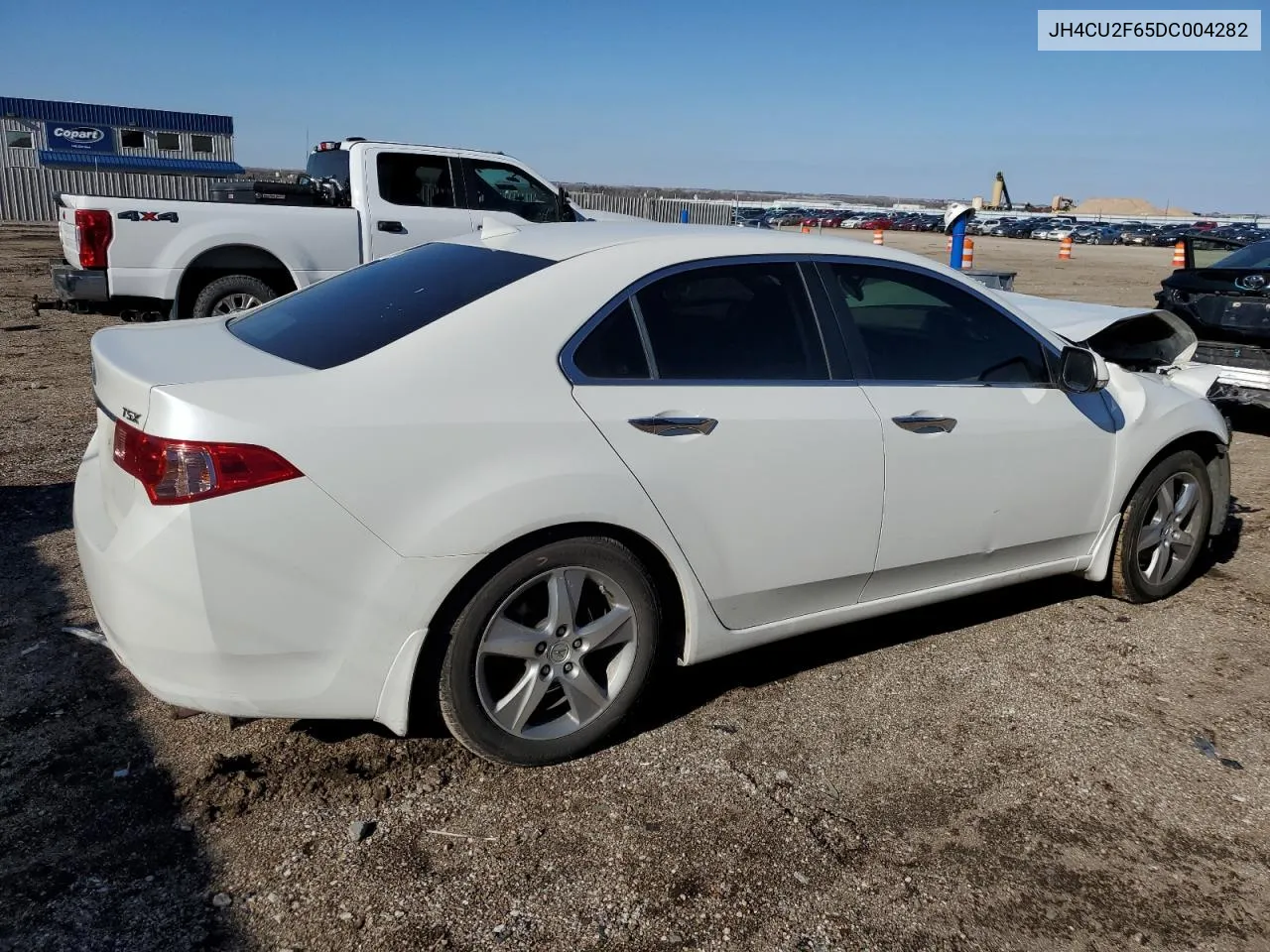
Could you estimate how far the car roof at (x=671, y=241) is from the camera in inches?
134

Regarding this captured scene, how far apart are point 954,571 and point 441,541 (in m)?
2.08

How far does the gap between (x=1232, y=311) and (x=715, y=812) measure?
22.2 ft

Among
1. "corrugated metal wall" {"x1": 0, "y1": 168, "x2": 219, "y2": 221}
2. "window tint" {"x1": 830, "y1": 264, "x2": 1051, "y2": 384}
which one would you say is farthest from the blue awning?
"window tint" {"x1": 830, "y1": 264, "x2": 1051, "y2": 384}

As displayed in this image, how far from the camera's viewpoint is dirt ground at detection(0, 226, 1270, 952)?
100 inches

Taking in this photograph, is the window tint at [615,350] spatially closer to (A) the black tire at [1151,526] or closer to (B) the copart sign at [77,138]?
(A) the black tire at [1151,526]

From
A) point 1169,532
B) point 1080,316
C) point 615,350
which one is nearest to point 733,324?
point 615,350

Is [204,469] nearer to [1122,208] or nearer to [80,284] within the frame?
[80,284]

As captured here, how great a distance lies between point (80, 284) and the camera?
28.1ft

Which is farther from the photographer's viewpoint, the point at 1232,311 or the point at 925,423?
the point at 1232,311

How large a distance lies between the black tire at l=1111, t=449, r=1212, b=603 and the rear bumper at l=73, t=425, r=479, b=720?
121 inches

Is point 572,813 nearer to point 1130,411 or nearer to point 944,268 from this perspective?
point 944,268

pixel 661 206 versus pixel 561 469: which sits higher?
pixel 661 206

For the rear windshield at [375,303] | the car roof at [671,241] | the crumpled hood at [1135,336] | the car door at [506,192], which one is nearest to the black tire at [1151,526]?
the crumpled hood at [1135,336]

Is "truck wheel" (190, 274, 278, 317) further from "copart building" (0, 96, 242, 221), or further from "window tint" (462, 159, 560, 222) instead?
"copart building" (0, 96, 242, 221)
